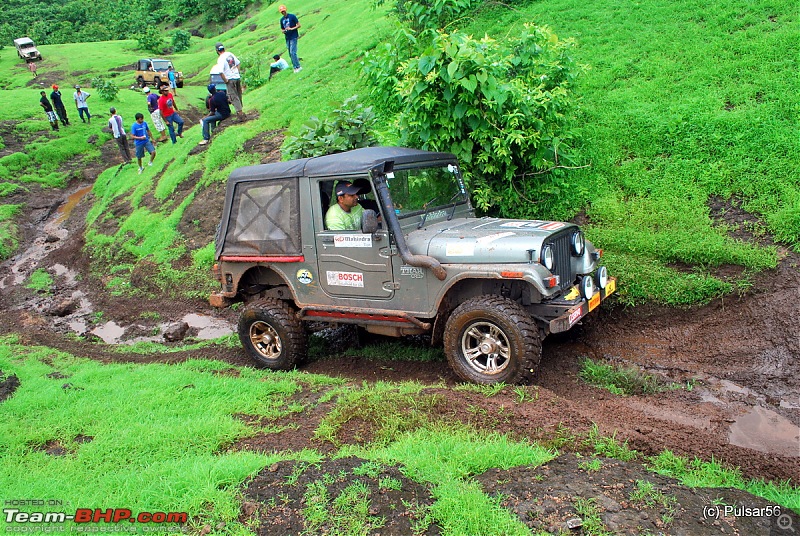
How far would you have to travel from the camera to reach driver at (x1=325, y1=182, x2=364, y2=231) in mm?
6325

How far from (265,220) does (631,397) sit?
167 inches

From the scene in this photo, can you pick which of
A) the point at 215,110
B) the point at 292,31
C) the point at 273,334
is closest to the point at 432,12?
the point at 273,334

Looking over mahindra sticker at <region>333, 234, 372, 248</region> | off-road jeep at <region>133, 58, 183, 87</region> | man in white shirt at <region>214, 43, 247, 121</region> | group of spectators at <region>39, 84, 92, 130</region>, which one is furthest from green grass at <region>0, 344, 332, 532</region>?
off-road jeep at <region>133, 58, 183, 87</region>

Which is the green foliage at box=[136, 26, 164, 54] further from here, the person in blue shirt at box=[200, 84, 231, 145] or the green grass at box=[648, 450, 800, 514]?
the green grass at box=[648, 450, 800, 514]

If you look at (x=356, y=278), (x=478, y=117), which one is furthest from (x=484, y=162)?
(x=356, y=278)

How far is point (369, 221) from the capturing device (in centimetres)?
583

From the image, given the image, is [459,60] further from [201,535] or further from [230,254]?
[201,535]

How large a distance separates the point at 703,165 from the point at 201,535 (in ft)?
24.3

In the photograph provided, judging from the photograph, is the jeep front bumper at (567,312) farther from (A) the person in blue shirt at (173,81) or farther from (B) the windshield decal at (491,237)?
(A) the person in blue shirt at (173,81)

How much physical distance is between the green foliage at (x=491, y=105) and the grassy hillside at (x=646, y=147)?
2.02 feet

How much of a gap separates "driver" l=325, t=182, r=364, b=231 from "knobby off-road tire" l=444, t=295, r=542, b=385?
1.51m

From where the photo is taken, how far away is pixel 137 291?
11.3 metres

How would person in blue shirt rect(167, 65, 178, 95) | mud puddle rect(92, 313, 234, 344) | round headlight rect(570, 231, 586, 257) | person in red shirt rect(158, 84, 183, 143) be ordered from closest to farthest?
round headlight rect(570, 231, 586, 257) → mud puddle rect(92, 313, 234, 344) → person in red shirt rect(158, 84, 183, 143) → person in blue shirt rect(167, 65, 178, 95)

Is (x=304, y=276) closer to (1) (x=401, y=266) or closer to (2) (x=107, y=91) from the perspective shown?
(1) (x=401, y=266)
